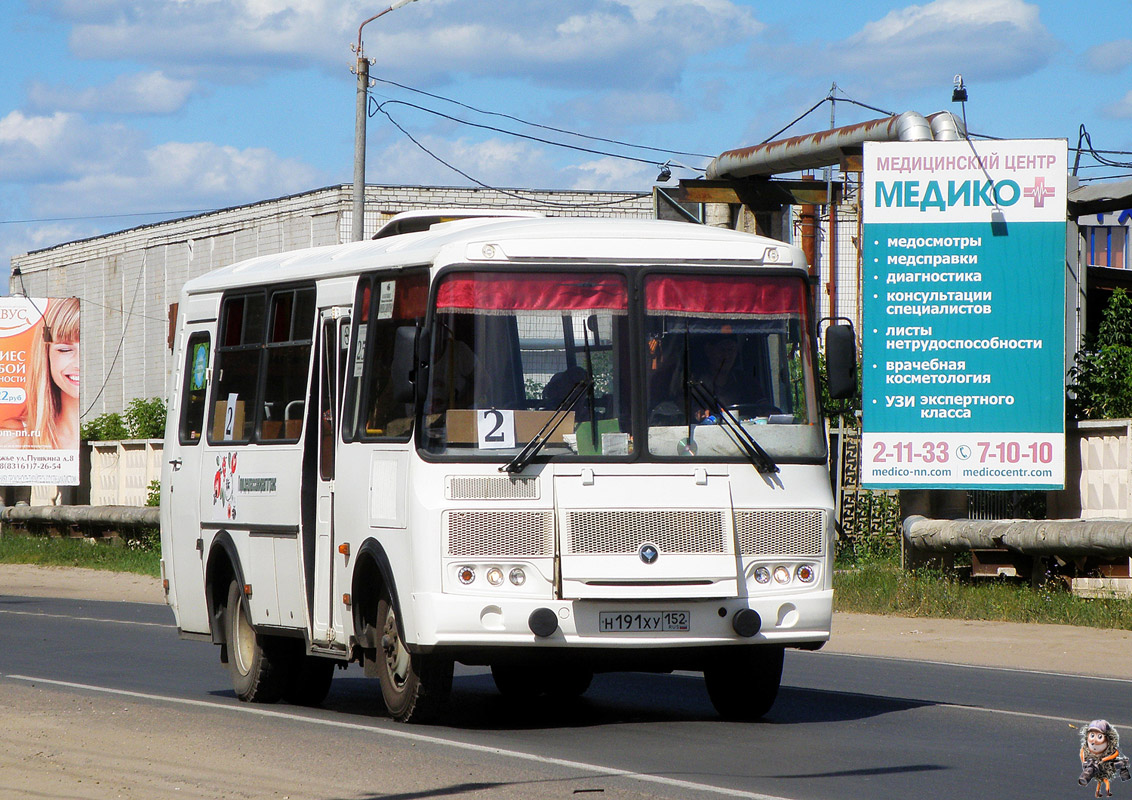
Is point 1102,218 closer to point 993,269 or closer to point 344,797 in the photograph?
point 993,269

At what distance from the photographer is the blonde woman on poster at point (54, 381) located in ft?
131

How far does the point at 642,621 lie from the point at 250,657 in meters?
3.79

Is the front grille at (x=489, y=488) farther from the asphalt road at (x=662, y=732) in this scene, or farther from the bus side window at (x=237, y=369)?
the bus side window at (x=237, y=369)

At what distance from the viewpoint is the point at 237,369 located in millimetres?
12703

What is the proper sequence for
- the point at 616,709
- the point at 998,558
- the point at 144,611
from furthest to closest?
the point at 144,611, the point at 998,558, the point at 616,709

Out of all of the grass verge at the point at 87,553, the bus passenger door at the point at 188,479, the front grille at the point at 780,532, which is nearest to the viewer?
the front grille at the point at 780,532

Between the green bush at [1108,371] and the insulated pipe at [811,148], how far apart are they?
357 cm

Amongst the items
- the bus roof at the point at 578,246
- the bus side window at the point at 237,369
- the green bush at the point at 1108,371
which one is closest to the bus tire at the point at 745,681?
the bus roof at the point at 578,246

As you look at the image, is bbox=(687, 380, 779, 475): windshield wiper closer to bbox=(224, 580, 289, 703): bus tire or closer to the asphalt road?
the asphalt road

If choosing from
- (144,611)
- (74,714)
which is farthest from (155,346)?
(74,714)

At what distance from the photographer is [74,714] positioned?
11266 millimetres

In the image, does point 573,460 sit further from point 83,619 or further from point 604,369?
point 83,619

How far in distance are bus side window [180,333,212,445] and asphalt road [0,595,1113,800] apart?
1929 millimetres

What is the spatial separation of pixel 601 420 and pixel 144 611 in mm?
15106
